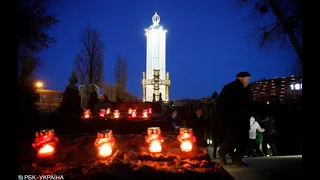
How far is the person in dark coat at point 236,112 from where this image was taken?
4684mm

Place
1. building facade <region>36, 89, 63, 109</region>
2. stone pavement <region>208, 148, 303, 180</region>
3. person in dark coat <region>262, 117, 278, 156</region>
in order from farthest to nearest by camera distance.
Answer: building facade <region>36, 89, 63, 109</region> → person in dark coat <region>262, 117, 278, 156</region> → stone pavement <region>208, 148, 303, 180</region>

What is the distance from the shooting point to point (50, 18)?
9594mm

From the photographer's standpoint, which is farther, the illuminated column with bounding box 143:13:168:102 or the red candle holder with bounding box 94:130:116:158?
the illuminated column with bounding box 143:13:168:102

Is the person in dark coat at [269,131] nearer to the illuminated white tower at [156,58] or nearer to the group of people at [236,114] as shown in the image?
the group of people at [236,114]

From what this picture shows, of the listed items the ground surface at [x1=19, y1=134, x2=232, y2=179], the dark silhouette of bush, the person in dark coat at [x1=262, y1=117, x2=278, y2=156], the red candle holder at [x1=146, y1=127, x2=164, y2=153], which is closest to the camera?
the ground surface at [x1=19, y1=134, x2=232, y2=179]

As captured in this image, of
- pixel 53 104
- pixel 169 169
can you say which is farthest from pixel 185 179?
pixel 53 104

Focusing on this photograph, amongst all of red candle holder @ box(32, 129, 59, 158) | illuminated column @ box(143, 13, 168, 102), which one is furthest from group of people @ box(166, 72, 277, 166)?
illuminated column @ box(143, 13, 168, 102)

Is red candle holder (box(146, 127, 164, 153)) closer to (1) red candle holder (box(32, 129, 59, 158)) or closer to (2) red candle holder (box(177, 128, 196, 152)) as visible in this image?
(2) red candle holder (box(177, 128, 196, 152))

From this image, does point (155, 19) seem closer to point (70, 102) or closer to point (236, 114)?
point (70, 102)

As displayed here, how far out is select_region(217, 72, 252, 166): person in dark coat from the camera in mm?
4684

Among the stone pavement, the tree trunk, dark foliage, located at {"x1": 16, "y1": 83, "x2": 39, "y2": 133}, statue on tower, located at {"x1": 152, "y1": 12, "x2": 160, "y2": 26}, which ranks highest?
statue on tower, located at {"x1": 152, "y1": 12, "x2": 160, "y2": 26}

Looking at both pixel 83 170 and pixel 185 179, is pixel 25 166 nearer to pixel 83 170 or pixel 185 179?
pixel 83 170

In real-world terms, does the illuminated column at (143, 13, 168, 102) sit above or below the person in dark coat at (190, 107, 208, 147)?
above

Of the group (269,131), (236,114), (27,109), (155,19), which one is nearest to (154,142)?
(236,114)
